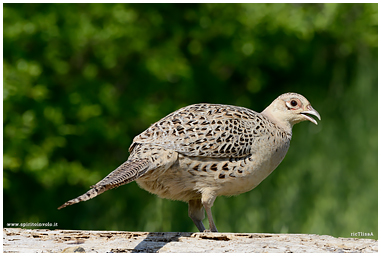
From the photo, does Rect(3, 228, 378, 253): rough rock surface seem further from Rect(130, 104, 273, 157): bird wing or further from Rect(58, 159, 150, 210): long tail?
Rect(130, 104, 273, 157): bird wing

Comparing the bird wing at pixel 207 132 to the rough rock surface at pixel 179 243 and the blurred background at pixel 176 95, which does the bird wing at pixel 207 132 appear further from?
the blurred background at pixel 176 95

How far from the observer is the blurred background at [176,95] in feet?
33.8

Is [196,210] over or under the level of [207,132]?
under

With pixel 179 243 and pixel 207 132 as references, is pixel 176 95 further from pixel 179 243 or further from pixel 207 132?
pixel 179 243

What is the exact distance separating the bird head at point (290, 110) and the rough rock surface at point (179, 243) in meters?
1.76

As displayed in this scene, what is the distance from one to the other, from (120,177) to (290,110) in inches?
104

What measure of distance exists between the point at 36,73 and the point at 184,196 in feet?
18.7

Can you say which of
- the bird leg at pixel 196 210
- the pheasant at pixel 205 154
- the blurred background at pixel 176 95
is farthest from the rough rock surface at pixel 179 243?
the blurred background at pixel 176 95

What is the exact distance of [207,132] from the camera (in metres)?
6.03

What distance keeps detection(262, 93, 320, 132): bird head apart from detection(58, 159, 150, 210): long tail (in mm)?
2064

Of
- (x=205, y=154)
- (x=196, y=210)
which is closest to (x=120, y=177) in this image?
(x=205, y=154)

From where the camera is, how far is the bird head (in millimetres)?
6633

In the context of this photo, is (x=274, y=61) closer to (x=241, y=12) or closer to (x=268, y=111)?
(x=241, y=12)

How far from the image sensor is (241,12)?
12.9 meters
